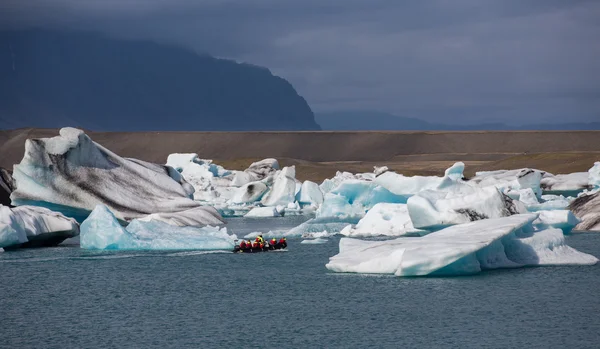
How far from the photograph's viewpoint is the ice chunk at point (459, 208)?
28.0m

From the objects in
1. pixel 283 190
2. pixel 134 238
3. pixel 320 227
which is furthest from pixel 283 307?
pixel 283 190

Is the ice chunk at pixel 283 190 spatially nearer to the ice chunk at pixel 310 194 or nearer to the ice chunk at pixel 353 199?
the ice chunk at pixel 310 194

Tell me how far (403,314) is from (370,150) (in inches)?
4415

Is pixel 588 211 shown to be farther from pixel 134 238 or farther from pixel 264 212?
pixel 264 212

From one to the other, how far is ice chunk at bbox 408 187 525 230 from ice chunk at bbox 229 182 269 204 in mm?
28116

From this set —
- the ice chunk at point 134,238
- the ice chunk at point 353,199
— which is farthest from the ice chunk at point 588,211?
the ice chunk at point 134,238

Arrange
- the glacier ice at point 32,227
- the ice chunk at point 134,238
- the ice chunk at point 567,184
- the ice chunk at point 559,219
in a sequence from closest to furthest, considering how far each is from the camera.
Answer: the glacier ice at point 32,227 → the ice chunk at point 134,238 → the ice chunk at point 559,219 → the ice chunk at point 567,184

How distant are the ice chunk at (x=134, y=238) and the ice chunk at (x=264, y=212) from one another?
18249 millimetres

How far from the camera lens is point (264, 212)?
47750 mm

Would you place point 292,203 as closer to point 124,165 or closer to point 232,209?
point 232,209

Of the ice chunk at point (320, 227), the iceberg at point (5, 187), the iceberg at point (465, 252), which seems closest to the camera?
the iceberg at point (465, 252)

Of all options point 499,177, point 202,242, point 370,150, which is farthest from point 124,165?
point 370,150

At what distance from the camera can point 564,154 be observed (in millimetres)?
86250

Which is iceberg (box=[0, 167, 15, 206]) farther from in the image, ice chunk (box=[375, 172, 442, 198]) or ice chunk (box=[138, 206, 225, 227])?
ice chunk (box=[375, 172, 442, 198])
